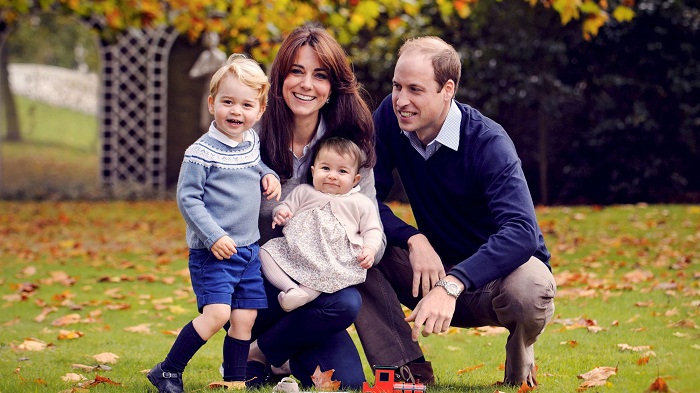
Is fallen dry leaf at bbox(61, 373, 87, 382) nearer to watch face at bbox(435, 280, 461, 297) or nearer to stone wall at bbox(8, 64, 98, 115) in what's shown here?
watch face at bbox(435, 280, 461, 297)

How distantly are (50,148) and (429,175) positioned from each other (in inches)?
933

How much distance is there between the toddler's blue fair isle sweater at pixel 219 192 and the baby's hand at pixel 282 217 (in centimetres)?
10

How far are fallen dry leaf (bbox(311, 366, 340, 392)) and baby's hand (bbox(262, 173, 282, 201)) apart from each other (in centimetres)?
75

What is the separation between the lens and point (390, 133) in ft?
12.9

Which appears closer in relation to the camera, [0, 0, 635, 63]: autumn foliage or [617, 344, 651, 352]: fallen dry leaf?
[617, 344, 651, 352]: fallen dry leaf

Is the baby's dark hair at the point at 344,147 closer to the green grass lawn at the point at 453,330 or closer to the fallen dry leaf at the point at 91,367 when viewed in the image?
the green grass lawn at the point at 453,330

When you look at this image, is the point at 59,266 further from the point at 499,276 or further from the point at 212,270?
the point at 499,276

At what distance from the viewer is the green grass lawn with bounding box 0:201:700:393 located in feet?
12.7

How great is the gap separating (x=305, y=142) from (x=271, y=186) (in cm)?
39

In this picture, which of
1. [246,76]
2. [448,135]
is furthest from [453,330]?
[246,76]

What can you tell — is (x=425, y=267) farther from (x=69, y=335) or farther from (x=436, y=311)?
(x=69, y=335)

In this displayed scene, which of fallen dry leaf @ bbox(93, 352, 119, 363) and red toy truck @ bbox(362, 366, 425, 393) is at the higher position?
red toy truck @ bbox(362, 366, 425, 393)

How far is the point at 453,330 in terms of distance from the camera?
16.9ft

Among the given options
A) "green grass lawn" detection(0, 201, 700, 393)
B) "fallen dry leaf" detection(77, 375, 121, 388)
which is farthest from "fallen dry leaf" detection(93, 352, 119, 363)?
"fallen dry leaf" detection(77, 375, 121, 388)
